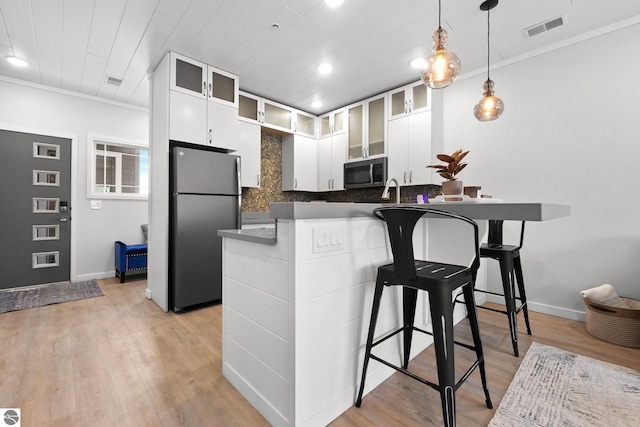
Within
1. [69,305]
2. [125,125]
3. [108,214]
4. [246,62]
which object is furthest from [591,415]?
[125,125]

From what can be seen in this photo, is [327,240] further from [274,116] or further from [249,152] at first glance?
[274,116]

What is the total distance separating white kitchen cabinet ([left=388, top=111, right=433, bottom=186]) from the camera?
344 centimetres

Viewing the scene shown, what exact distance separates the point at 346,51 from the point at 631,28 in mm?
2415

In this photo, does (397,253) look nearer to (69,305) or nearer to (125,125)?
(69,305)

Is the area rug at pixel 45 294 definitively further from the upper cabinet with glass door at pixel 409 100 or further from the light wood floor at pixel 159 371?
the upper cabinet with glass door at pixel 409 100

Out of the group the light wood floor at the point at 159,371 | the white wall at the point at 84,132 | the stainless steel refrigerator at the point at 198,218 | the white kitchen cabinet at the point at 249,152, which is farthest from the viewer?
the white kitchen cabinet at the point at 249,152

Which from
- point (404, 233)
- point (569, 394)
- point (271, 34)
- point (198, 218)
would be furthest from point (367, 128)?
point (569, 394)

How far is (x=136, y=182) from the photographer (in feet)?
14.9

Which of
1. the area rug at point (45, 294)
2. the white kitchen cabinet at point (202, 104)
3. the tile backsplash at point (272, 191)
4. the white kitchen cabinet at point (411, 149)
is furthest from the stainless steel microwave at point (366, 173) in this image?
the area rug at point (45, 294)

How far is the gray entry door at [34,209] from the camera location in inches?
138

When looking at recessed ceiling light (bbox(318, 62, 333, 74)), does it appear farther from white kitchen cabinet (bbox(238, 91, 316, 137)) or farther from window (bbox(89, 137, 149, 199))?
window (bbox(89, 137, 149, 199))

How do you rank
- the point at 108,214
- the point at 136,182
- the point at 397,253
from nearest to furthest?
1. the point at 397,253
2. the point at 108,214
3. the point at 136,182

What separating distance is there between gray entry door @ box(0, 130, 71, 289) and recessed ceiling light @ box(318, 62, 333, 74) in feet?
11.7

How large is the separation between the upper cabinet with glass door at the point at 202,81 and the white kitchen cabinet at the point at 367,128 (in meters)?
1.73
